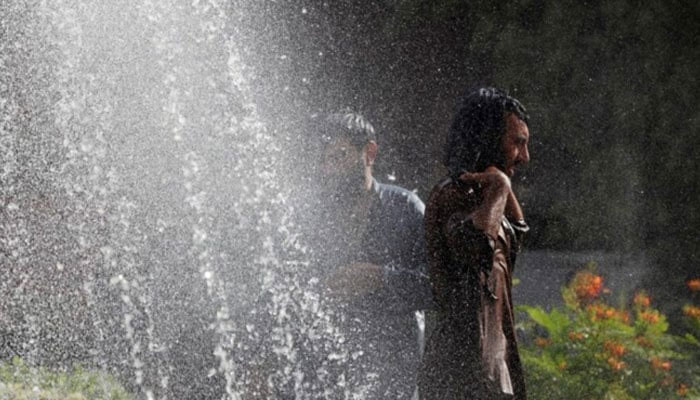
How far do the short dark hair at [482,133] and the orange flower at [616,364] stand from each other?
2.12 meters

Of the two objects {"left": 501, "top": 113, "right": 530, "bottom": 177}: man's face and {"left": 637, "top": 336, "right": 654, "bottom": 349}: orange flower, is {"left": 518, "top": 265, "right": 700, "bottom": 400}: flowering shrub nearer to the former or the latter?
{"left": 637, "top": 336, "right": 654, "bottom": 349}: orange flower

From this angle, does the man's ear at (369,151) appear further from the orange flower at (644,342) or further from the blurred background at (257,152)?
the orange flower at (644,342)

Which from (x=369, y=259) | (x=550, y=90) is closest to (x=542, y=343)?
(x=369, y=259)

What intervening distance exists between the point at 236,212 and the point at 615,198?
3563 millimetres

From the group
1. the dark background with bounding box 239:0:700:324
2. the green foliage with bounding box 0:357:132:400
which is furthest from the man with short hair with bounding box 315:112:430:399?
the dark background with bounding box 239:0:700:324

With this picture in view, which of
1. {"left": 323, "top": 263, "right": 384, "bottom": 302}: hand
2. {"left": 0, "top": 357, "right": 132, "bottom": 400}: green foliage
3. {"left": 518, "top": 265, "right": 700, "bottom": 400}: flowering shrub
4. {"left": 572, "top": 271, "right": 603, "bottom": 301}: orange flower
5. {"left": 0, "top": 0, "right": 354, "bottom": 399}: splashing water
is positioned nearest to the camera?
{"left": 323, "top": 263, "right": 384, "bottom": 302}: hand

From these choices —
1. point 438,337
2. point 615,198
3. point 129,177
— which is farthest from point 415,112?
point 438,337

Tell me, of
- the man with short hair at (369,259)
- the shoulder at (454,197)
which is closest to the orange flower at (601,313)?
the man with short hair at (369,259)

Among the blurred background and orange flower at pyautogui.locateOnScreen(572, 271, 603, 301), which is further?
orange flower at pyautogui.locateOnScreen(572, 271, 603, 301)

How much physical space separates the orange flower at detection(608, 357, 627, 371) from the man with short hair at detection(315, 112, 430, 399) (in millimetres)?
1679

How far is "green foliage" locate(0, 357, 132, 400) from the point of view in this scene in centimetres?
384

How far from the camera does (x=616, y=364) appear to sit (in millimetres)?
4270

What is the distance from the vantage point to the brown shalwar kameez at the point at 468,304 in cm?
236

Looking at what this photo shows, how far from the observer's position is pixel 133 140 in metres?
4.86
